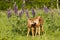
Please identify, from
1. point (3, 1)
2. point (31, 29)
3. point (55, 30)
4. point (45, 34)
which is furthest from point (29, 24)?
point (3, 1)

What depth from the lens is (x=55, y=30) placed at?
35.7ft

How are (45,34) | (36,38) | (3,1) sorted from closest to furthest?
1. (36,38)
2. (45,34)
3. (3,1)

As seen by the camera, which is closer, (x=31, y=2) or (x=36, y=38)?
(x=36, y=38)

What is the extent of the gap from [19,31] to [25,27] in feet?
0.96

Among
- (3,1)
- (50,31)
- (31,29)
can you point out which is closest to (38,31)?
(31,29)

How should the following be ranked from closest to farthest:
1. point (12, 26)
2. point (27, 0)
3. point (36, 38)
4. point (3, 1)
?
point (36, 38) < point (12, 26) < point (3, 1) < point (27, 0)

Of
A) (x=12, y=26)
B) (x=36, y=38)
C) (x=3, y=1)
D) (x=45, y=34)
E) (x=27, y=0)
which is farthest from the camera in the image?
(x=27, y=0)

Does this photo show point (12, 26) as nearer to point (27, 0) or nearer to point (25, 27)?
point (25, 27)

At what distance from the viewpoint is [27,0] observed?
2891cm

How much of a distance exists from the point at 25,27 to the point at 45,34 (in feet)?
2.82

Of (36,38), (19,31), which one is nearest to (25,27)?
(19,31)

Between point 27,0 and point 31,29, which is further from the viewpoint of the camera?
point 27,0

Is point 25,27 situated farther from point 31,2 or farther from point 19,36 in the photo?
point 31,2

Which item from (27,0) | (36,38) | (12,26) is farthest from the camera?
(27,0)
